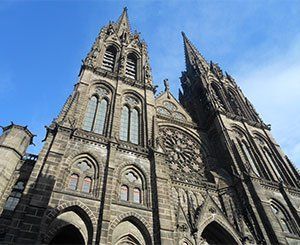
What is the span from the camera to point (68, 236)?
11914 mm

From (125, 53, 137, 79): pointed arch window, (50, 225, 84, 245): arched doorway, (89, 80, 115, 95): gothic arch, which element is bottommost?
(50, 225, 84, 245): arched doorway

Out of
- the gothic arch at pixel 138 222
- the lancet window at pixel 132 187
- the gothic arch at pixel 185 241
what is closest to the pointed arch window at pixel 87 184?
the lancet window at pixel 132 187

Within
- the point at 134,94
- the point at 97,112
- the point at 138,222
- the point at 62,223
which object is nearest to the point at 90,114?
the point at 97,112

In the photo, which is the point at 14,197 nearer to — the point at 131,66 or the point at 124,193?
the point at 124,193

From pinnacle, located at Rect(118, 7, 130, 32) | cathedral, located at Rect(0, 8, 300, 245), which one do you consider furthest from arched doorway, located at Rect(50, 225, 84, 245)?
pinnacle, located at Rect(118, 7, 130, 32)

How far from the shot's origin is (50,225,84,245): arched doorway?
1152 cm

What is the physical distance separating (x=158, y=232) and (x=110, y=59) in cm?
1698

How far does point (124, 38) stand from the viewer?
92.8 feet

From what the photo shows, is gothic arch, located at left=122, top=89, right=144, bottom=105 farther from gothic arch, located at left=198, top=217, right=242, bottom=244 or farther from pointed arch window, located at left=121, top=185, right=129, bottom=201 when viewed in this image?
gothic arch, located at left=198, top=217, right=242, bottom=244

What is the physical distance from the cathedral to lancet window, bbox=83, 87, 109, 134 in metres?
0.07

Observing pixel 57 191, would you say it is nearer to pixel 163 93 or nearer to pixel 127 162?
pixel 127 162

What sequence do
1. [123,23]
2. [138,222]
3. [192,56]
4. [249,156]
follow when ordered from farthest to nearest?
[192,56], [123,23], [249,156], [138,222]

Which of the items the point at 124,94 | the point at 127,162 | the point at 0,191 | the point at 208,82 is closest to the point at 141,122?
the point at 124,94

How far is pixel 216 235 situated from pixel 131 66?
1631 cm
